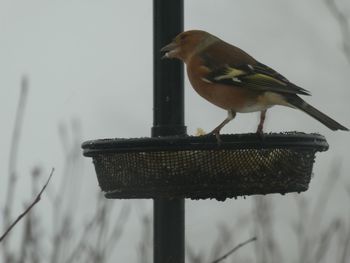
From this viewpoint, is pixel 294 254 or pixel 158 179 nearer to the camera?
pixel 158 179

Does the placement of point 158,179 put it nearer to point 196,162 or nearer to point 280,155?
point 196,162

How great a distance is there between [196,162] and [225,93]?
1.82ft

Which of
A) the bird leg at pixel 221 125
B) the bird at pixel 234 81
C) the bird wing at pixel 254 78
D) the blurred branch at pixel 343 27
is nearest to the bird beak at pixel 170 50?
the bird at pixel 234 81

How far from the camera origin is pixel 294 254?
244 inches

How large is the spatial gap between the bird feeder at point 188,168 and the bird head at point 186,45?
1.24ft

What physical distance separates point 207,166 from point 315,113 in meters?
0.59

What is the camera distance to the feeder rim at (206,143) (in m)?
3.90

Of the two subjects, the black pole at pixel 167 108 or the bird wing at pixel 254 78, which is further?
the bird wing at pixel 254 78

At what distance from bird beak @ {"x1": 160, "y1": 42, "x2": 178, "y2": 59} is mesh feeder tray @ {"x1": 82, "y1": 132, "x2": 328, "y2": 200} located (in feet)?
1.88

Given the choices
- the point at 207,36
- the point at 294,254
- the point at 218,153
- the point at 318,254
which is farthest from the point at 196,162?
the point at 294,254

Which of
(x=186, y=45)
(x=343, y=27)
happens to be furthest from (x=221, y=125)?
(x=343, y=27)

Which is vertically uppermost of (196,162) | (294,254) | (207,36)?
(207,36)

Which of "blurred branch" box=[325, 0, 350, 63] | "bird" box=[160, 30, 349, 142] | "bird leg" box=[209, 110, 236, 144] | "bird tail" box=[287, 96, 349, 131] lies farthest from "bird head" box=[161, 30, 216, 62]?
"blurred branch" box=[325, 0, 350, 63]

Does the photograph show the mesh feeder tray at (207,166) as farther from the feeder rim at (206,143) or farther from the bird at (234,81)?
the bird at (234,81)
